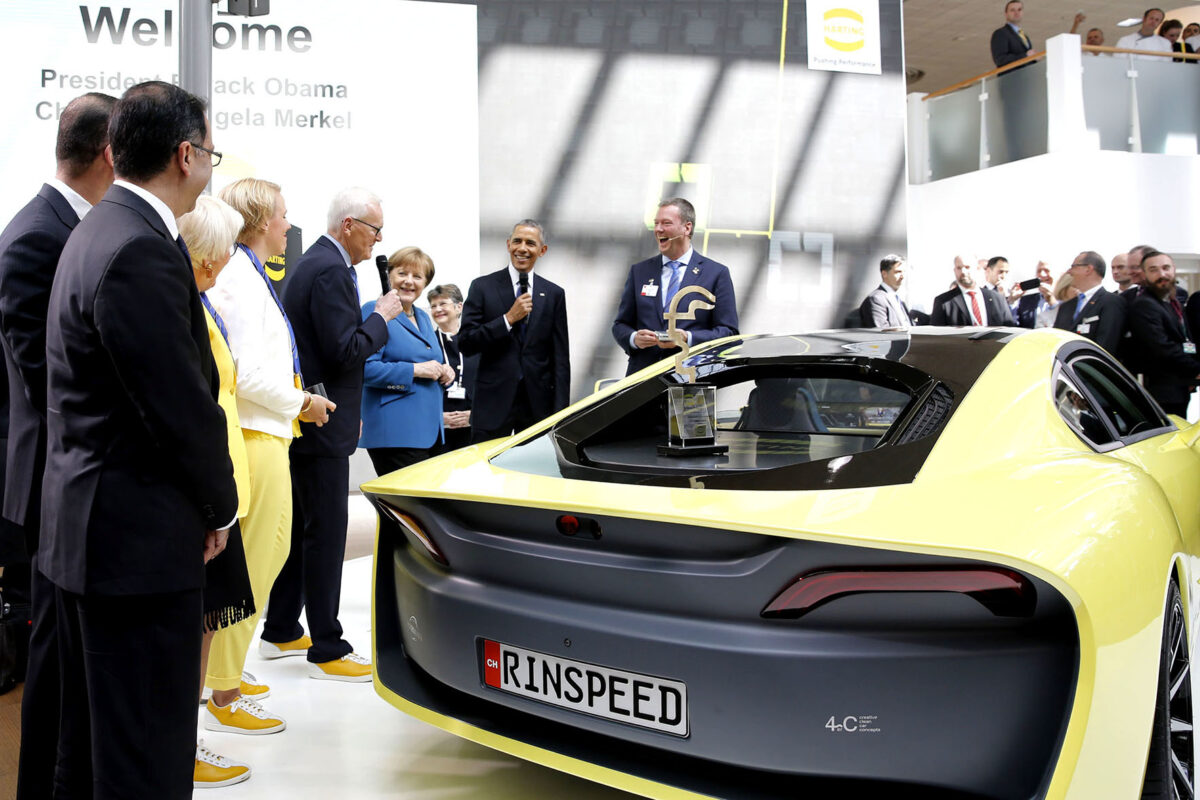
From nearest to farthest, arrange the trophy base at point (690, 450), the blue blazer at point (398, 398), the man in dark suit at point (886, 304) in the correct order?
the trophy base at point (690, 450) < the blue blazer at point (398, 398) < the man in dark suit at point (886, 304)

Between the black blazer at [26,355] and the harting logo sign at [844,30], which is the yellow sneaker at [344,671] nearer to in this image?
the black blazer at [26,355]

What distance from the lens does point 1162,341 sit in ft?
17.8

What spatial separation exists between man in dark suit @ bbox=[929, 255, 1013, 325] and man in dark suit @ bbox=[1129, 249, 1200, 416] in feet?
4.87

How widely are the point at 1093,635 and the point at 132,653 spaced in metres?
1.40

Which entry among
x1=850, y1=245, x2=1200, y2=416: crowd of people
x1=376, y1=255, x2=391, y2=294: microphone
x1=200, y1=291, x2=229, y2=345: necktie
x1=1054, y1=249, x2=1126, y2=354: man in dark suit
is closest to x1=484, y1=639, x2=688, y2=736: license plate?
x1=200, y1=291, x2=229, y2=345: necktie

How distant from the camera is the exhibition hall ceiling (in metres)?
13.1

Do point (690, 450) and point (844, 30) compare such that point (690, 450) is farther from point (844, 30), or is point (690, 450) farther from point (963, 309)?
point (844, 30)

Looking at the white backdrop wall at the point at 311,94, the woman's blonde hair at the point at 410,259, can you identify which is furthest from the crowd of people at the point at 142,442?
the white backdrop wall at the point at 311,94

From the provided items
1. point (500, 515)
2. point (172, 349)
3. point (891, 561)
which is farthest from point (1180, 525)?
point (172, 349)

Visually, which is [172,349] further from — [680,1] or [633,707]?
[680,1]

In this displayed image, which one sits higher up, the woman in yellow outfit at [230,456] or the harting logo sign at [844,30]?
the harting logo sign at [844,30]

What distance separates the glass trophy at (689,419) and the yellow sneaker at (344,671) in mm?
1379

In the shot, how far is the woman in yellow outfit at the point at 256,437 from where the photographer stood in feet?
7.77

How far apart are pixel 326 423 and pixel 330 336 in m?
0.26
